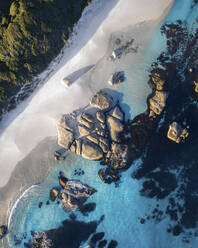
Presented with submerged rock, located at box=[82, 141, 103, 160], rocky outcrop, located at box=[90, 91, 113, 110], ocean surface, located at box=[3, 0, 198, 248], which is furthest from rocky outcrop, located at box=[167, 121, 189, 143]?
submerged rock, located at box=[82, 141, 103, 160]

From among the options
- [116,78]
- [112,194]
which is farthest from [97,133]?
[112,194]

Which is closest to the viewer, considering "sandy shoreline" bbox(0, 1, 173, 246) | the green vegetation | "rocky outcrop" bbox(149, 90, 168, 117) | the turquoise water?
the green vegetation

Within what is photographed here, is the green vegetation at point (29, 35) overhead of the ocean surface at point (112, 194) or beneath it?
overhead

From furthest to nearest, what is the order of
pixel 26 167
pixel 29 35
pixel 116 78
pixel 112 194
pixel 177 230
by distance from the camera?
pixel 26 167 < pixel 112 194 < pixel 177 230 < pixel 116 78 < pixel 29 35

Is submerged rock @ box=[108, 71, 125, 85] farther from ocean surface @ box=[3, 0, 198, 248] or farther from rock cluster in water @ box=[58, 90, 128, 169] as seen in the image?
rock cluster in water @ box=[58, 90, 128, 169]

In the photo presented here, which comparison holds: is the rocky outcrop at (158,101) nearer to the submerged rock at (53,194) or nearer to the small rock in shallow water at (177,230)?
the small rock in shallow water at (177,230)

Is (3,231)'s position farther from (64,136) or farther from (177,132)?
(177,132)

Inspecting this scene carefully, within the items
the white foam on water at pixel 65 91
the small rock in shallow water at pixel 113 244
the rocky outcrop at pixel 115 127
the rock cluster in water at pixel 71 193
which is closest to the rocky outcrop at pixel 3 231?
the white foam on water at pixel 65 91
